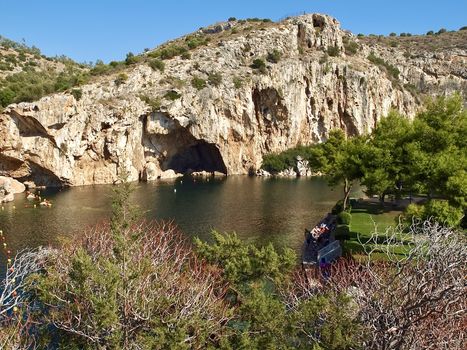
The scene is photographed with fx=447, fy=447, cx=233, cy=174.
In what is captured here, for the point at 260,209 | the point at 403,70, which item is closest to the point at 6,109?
the point at 260,209

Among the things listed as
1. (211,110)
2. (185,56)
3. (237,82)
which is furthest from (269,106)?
(185,56)

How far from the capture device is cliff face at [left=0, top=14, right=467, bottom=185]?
230ft

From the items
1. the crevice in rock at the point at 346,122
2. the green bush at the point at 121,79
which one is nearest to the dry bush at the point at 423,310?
the green bush at the point at 121,79

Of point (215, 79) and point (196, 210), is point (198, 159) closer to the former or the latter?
point (215, 79)

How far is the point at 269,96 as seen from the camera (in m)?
94.5

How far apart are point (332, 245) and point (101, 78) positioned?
6616 centimetres

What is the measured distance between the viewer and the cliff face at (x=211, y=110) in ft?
230

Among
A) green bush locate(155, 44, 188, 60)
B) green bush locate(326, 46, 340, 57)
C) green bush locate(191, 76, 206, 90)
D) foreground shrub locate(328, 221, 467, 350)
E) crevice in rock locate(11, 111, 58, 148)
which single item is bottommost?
foreground shrub locate(328, 221, 467, 350)

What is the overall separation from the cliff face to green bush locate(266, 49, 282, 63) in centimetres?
101

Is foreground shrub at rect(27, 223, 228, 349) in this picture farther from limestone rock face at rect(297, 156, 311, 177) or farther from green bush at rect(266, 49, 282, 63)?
green bush at rect(266, 49, 282, 63)

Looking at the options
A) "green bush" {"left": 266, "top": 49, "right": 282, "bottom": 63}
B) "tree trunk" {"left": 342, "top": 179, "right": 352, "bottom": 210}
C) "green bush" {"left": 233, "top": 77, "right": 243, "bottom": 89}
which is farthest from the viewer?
"green bush" {"left": 266, "top": 49, "right": 282, "bottom": 63}

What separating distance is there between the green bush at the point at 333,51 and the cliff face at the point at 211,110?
239 mm

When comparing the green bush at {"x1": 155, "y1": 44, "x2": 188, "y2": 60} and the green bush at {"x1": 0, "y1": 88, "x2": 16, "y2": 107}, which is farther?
the green bush at {"x1": 155, "y1": 44, "x2": 188, "y2": 60}

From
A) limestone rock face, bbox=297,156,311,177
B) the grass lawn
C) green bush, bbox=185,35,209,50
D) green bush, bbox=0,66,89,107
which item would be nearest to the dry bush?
the grass lawn
